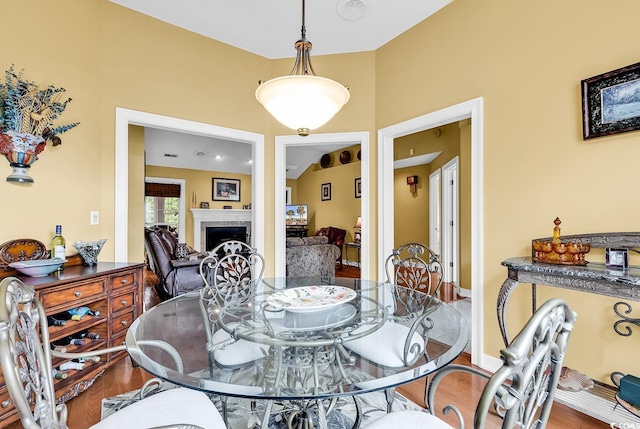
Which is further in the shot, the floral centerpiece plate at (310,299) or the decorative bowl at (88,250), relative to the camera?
the decorative bowl at (88,250)

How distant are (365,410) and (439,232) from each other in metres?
4.38

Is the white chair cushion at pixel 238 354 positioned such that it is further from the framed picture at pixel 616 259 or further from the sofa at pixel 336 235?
the sofa at pixel 336 235

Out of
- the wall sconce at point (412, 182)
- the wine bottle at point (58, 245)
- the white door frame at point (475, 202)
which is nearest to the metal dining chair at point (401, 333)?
the white door frame at point (475, 202)

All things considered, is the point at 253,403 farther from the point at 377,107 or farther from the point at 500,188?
the point at 377,107

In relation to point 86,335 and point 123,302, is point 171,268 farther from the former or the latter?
point 86,335

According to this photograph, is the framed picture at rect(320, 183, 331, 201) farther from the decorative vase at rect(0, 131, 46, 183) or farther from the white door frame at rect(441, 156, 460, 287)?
the decorative vase at rect(0, 131, 46, 183)

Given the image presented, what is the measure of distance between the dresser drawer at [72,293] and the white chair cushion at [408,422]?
1.91 m

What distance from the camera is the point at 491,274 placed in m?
2.39

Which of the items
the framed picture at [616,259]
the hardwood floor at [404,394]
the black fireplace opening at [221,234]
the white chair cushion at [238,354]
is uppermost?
the framed picture at [616,259]

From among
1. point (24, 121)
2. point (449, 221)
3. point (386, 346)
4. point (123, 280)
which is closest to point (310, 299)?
point (386, 346)

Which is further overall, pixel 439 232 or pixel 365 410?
pixel 439 232

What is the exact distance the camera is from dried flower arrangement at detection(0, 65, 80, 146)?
1991 millimetres

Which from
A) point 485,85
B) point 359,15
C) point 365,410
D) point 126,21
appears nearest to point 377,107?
point 359,15

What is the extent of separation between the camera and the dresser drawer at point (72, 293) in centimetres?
179
